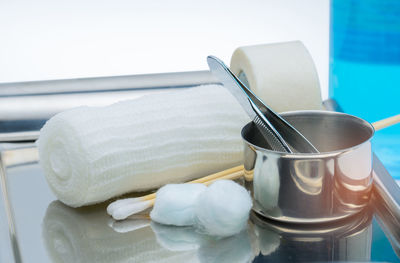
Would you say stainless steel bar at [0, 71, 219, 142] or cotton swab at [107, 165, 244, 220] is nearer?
cotton swab at [107, 165, 244, 220]

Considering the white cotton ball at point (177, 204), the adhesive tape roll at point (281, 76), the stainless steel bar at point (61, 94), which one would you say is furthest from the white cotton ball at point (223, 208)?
the stainless steel bar at point (61, 94)

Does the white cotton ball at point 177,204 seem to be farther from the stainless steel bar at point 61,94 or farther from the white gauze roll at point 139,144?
the stainless steel bar at point 61,94

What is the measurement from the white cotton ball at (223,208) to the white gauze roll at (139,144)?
3.0 inches

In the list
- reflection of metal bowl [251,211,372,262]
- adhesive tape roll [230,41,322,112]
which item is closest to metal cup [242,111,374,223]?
reflection of metal bowl [251,211,372,262]

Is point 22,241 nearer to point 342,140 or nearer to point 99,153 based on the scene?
point 99,153

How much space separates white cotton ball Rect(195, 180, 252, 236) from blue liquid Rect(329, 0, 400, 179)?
1.24ft

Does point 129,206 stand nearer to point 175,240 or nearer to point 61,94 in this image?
point 175,240

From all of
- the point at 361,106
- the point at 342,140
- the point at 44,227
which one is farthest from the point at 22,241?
the point at 361,106

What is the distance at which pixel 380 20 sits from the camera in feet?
2.53

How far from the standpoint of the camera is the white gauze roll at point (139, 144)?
1.62 feet

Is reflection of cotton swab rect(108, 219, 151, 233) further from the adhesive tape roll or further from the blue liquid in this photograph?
the blue liquid

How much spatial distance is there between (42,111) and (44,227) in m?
0.26

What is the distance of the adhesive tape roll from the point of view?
0.60 meters

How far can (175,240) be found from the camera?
46 cm
